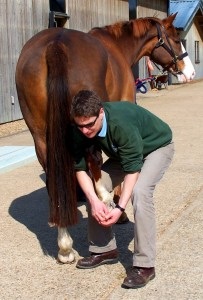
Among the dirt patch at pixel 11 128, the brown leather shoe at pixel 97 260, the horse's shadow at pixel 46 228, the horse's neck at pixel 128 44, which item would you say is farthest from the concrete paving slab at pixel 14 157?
the brown leather shoe at pixel 97 260

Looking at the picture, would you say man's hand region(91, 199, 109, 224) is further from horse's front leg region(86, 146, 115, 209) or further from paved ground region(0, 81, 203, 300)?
paved ground region(0, 81, 203, 300)

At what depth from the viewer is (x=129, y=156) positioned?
3.21 meters

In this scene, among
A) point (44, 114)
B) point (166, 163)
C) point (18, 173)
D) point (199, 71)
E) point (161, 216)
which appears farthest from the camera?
point (199, 71)

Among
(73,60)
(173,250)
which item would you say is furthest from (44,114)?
(173,250)

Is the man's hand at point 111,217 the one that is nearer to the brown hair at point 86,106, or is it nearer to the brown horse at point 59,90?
the brown horse at point 59,90

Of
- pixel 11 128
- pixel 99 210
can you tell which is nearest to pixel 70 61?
pixel 99 210

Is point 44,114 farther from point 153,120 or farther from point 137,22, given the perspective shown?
point 137,22

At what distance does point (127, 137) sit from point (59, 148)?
1.98ft

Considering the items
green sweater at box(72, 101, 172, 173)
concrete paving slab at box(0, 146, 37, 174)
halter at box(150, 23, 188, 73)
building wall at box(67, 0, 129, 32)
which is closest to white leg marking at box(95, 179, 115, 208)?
green sweater at box(72, 101, 172, 173)

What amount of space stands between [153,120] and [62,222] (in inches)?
37.8

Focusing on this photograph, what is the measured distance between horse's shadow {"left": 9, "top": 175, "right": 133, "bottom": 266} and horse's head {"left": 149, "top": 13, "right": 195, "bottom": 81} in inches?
84.6

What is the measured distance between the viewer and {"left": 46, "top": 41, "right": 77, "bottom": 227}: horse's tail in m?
3.55

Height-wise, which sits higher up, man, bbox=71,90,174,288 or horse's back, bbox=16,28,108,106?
horse's back, bbox=16,28,108,106

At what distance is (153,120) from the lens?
11.5 ft
